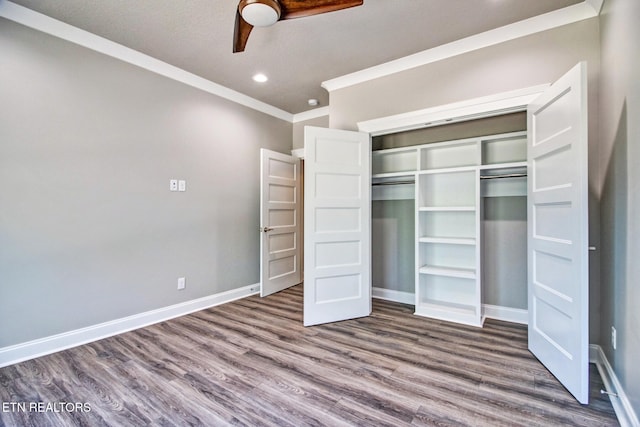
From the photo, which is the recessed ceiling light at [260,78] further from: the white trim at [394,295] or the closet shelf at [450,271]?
the white trim at [394,295]

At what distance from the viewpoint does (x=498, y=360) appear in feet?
7.60

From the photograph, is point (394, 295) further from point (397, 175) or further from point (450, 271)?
point (397, 175)

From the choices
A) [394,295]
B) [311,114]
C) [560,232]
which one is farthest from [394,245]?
[311,114]

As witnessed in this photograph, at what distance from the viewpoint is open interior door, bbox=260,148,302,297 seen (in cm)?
411

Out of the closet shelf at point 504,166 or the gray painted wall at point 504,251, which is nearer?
the closet shelf at point 504,166

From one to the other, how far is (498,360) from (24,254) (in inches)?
148

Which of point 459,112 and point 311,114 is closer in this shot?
point 459,112

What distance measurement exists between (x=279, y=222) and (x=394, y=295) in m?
1.88

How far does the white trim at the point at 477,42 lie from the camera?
7.75 feet

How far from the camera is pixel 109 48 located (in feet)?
9.25

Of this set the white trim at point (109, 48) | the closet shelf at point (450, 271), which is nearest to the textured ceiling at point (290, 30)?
the white trim at point (109, 48)

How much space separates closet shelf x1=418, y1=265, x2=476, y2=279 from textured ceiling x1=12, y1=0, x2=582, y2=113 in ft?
7.40

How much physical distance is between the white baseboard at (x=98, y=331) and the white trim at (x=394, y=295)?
193 centimetres

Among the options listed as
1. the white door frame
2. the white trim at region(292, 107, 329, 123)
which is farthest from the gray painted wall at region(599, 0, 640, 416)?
the white trim at region(292, 107, 329, 123)
